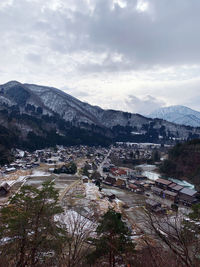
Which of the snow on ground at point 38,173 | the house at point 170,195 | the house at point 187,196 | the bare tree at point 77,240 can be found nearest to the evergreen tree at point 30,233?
the bare tree at point 77,240

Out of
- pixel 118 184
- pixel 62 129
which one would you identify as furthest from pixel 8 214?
pixel 62 129

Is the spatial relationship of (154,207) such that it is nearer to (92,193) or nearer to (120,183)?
(92,193)

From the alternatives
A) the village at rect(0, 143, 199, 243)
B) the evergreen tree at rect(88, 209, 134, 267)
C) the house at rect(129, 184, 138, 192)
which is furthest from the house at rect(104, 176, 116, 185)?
the evergreen tree at rect(88, 209, 134, 267)

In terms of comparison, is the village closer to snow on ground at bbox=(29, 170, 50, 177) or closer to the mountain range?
snow on ground at bbox=(29, 170, 50, 177)

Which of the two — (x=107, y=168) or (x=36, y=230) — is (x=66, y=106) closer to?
(x=107, y=168)

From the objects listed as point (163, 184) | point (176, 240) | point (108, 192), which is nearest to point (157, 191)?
point (163, 184)

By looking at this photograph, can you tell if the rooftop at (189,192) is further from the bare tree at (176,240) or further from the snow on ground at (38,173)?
the snow on ground at (38,173)
